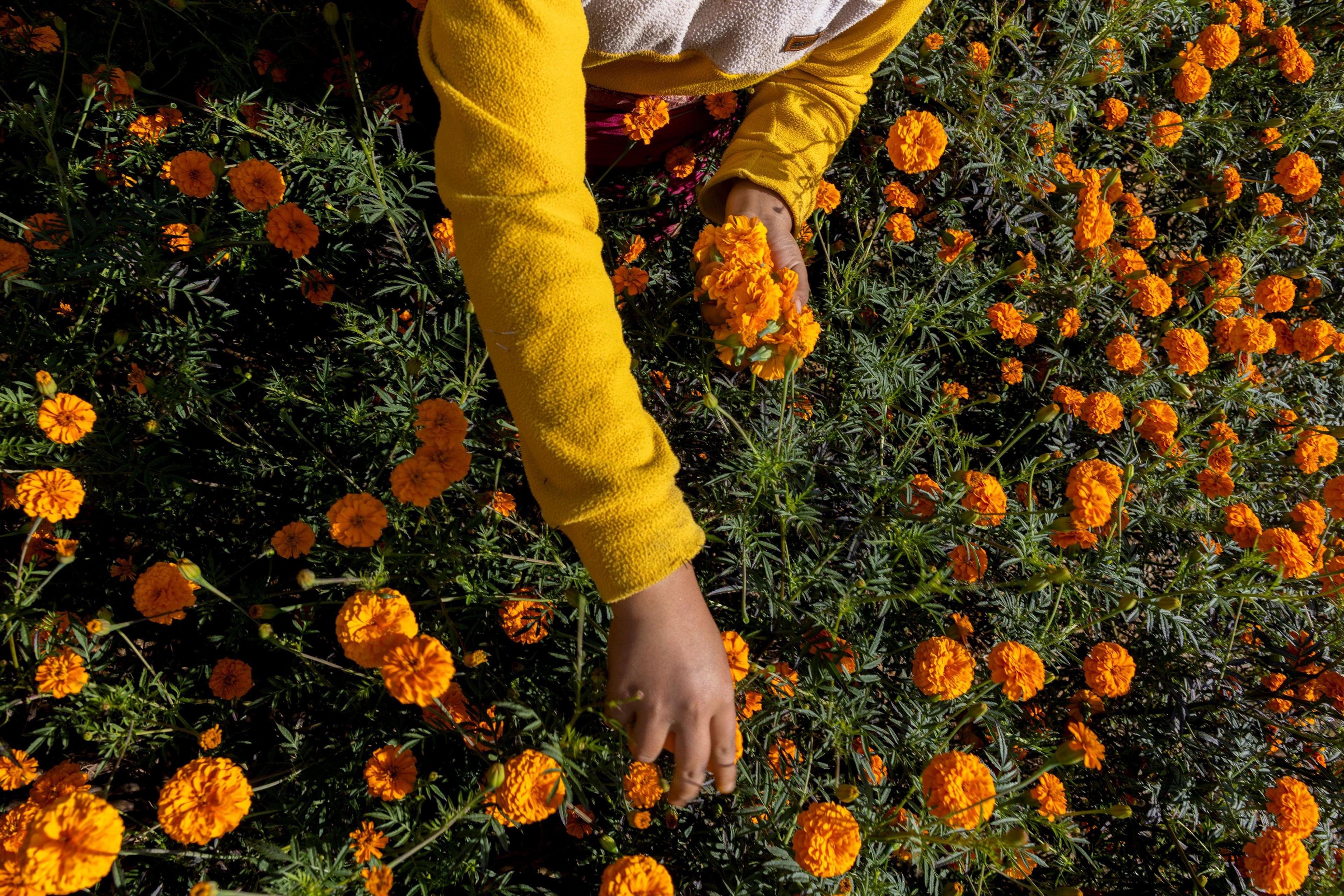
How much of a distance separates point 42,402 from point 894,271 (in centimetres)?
191

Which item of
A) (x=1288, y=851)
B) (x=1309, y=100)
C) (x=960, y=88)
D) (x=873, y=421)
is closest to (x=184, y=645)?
(x=873, y=421)

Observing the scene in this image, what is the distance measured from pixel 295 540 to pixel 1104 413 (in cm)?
188

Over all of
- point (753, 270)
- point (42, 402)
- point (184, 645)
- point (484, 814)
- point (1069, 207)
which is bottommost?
point (184, 645)

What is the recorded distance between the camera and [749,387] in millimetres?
1616

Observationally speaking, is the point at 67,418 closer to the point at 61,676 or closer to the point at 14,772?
the point at 61,676

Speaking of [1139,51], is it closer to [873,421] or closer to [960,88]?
[960,88]

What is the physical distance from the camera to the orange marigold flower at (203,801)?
0.91 m

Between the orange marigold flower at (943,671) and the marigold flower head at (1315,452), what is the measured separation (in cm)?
133

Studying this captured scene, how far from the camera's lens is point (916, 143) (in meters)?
1.56

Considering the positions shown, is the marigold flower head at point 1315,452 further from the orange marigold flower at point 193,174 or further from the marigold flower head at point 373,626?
the orange marigold flower at point 193,174

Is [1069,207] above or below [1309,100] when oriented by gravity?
below

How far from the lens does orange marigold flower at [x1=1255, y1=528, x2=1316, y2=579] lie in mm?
1548

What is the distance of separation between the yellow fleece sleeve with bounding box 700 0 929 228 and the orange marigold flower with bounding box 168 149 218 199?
100 cm

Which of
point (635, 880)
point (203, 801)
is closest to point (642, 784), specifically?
point (635, 880)
